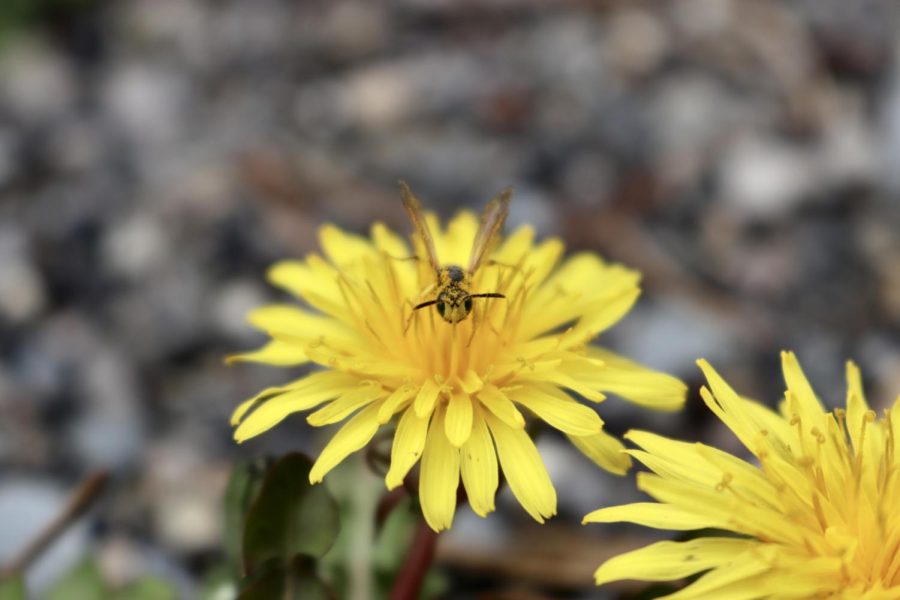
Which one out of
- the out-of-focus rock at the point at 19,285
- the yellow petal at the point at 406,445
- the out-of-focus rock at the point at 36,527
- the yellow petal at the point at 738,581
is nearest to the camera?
the yellow petal at the point at 738,581

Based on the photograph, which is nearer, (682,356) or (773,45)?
(682,356)

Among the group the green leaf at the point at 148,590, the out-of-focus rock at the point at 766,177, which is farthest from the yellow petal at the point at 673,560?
the out-of-focus rock at the point at 766,177

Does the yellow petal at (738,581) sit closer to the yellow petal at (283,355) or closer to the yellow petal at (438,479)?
the yellow petal at (438,479)

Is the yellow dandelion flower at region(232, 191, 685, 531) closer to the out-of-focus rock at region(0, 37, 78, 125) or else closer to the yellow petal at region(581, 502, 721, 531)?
the yellow petal at region(581, 502, 721, 531)

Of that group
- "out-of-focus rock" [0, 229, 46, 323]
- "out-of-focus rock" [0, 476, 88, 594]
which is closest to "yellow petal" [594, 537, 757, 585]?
"out-of-focus rock" [0, 476, 88, 594]

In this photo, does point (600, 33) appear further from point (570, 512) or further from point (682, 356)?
point (570, 512)

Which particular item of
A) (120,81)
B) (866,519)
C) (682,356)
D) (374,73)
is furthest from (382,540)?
(120,81)

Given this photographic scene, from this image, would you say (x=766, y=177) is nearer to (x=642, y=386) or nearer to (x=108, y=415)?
(x=642, y=386)
